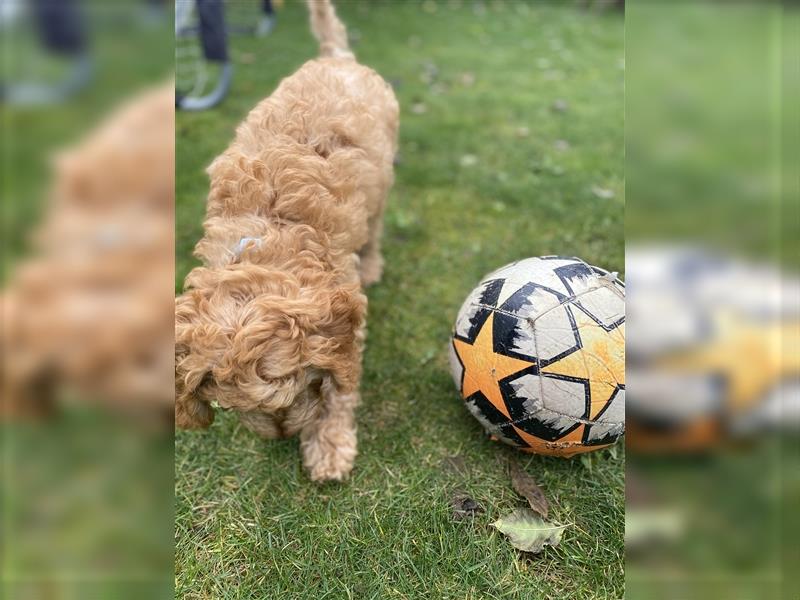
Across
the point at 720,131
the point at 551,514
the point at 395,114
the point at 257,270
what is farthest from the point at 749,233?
the point at 395,114

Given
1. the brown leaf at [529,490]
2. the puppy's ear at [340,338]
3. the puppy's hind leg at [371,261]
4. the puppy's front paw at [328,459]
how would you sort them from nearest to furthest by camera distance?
the puppy's ear at [340,338]
the brown leaf at [529,490]
the puppy's front paw at [328,459]
the puppy's hind leg at [371,261]

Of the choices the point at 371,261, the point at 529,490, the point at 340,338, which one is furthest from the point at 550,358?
the point at 371,261

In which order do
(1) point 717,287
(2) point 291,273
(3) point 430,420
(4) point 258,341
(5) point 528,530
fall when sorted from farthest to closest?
(3) point 430,420 < (5) point 528,530 < (2) point 291,273 < (4) point 258,341 < (1) point 717,287

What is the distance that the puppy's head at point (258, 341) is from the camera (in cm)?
220

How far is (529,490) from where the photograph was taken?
9.50ft

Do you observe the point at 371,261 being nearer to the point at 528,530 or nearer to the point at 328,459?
the point at 328,459

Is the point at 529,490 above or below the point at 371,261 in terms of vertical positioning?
below

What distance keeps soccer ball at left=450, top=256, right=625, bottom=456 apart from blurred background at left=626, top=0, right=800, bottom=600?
138 centimetres

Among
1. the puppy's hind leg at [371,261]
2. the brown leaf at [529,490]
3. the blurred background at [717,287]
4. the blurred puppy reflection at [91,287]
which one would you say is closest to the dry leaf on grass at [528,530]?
the brown leaf at [529,490]

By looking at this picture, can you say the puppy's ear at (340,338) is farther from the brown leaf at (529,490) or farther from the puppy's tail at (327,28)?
the puppy's tail at (327,28)

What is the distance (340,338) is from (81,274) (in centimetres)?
167

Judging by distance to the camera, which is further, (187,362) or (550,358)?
(550,358)

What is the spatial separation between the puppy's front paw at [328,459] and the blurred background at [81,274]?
192cm

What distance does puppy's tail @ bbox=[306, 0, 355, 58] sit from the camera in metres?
3.85
